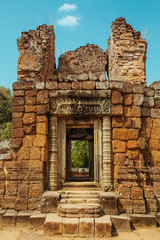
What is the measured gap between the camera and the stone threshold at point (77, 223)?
491 cm

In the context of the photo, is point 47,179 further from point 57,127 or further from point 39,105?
point 39,105

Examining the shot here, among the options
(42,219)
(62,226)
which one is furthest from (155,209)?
(42,219)

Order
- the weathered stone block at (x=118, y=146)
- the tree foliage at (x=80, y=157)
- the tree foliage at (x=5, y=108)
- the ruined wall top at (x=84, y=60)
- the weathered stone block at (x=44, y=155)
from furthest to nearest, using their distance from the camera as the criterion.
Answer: the tree foliage at (x=5, y=108) → the tree foliage at (x=80, y=157) → the ruined wall top at (x=84, y=60) → the weathered stone block at (x=118, y=146) → the weathered stone block at (x=44, y=155)

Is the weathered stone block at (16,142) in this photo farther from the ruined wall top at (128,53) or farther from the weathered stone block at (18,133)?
the ruined wall top at (128,53)

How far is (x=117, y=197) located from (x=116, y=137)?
1.64 metres

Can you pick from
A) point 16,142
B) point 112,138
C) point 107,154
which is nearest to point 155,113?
point 112,138

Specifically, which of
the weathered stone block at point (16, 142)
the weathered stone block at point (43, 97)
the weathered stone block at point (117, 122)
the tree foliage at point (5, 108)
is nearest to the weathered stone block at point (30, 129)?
the weathered stone block at point (16, 142)

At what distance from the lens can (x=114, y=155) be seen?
20.5 feet

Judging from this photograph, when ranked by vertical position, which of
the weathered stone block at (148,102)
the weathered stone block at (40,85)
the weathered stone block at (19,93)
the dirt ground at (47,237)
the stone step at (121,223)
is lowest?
the dirt ground at (47,237)

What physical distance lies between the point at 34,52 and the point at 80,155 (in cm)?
1006

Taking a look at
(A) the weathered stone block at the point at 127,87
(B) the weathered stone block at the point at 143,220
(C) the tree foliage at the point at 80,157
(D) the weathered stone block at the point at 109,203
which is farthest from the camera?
(C) the tree foliage at the point at 80,157

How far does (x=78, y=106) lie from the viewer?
639 cm

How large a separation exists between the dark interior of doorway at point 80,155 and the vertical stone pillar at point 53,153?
3.32m

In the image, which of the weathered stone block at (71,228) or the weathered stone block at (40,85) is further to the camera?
the weathered stone block at (40,85)
